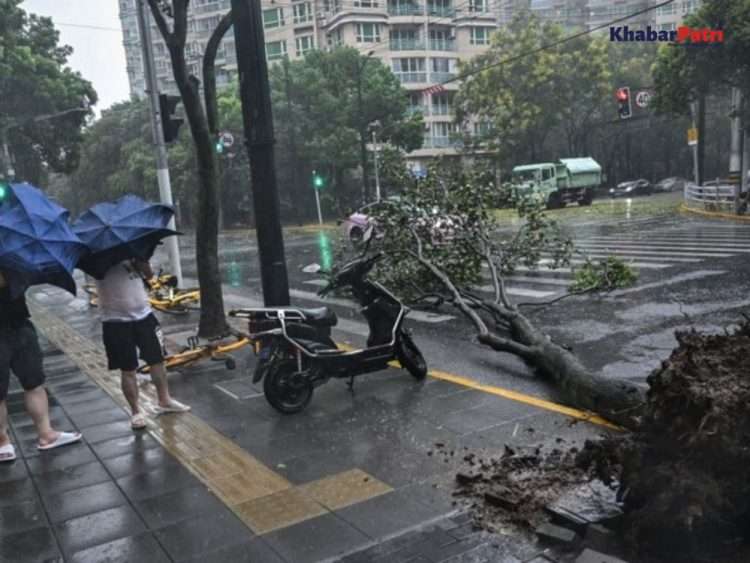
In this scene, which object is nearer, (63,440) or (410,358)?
(63,440)

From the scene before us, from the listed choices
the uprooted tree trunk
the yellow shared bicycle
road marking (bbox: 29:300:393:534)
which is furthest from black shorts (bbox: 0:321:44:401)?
the uprooted tree trunk

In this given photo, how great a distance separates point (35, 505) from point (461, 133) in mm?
49474

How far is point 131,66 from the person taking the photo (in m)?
→ 81.6

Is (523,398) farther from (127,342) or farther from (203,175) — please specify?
(203,175)

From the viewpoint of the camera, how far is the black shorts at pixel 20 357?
516 centimetres

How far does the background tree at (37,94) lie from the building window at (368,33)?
2648 centimetres

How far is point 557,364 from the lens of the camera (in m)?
6.09

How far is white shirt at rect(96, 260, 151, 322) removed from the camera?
560cm

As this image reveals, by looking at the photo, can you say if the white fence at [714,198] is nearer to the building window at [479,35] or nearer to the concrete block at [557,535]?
the concrete block at [557,535]

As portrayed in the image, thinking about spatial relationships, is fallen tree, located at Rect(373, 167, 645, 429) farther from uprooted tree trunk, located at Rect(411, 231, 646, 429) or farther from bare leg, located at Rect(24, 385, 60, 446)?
bare leg, located at Rect(24, 385, 60, 446)

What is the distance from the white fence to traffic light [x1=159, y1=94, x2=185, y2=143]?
66.9 feet

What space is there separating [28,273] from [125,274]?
88 centimetres

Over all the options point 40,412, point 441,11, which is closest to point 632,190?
point 441,11

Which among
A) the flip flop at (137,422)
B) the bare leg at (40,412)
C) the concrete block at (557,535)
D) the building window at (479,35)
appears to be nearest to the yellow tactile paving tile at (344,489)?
the concrete block at (557,535)
